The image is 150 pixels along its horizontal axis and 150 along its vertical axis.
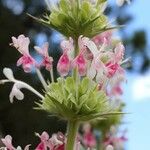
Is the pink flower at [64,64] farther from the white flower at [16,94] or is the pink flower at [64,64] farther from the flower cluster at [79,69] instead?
→ the white flower at [16,94]

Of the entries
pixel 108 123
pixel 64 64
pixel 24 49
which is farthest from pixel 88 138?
pixel 64 64

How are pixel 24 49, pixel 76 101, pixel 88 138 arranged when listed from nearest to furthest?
1. pixel 76 101
2. pixel 24 49
3. pixel 88 138

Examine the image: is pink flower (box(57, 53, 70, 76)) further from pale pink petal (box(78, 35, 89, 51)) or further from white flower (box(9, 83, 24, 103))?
white flower (box(9, 83, 24, 103))

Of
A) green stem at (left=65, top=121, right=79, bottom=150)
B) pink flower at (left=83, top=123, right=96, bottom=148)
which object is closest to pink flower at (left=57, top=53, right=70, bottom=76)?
green stem at (left=65, top=121, right=79, bottom=150)

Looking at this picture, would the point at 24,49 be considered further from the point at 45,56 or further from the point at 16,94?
the point at 16,94

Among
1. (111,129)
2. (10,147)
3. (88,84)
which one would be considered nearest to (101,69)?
(88,84)

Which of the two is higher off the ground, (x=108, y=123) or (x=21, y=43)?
(x=108, y=123)
